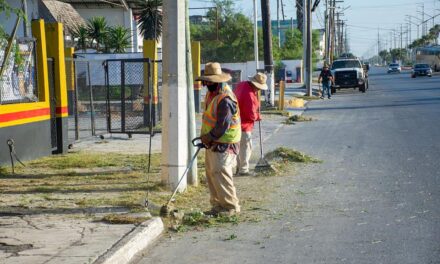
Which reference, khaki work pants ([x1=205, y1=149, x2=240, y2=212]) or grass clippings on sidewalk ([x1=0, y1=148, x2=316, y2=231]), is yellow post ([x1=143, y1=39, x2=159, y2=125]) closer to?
grass clippings on sidewalk ([x1=0, y1=148, x2=316, y2=231])

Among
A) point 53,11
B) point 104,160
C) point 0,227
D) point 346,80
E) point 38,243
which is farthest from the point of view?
point 346,80

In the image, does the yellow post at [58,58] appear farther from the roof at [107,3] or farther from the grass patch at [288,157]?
the roof at [107,3]

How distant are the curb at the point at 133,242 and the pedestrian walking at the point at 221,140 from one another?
2.80ft

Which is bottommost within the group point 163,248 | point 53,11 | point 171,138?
point 163,248

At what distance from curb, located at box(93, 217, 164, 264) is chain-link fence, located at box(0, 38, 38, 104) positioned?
5733mm

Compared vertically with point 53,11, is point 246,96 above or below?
below

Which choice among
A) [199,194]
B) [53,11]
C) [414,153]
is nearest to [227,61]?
[53,11]

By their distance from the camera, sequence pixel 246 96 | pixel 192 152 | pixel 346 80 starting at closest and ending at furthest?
1. pixel 192 152
2. pixel 246 96
3. pixel 346 80

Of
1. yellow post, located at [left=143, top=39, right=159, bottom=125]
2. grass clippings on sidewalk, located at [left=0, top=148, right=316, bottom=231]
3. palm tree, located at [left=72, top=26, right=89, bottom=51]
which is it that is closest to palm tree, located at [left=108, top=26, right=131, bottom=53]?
palm tree, located at [left=72, top=26, right=89, bottom=51]

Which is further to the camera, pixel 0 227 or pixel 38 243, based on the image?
pixel 0 227

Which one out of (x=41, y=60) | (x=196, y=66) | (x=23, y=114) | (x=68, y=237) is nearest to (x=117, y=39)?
(x=196, y=66)

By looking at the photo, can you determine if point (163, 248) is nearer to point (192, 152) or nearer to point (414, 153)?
point (192, 152)

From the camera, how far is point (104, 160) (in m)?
13.4

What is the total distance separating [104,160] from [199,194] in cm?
367
